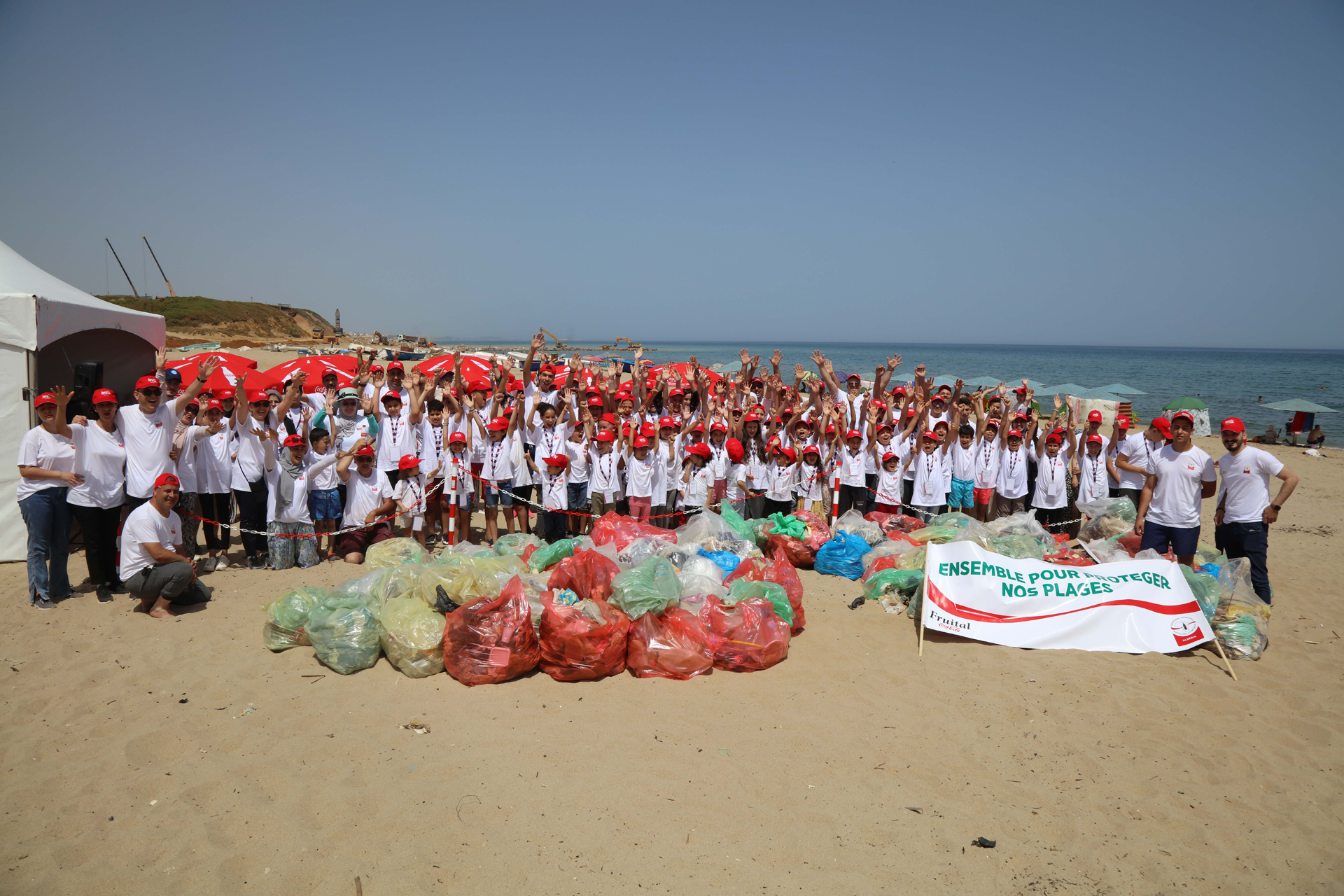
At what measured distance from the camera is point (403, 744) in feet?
12.6

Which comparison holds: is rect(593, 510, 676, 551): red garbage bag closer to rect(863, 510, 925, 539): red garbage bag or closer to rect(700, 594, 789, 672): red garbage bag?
rect(700, 594, 789, 672): red garbage bag

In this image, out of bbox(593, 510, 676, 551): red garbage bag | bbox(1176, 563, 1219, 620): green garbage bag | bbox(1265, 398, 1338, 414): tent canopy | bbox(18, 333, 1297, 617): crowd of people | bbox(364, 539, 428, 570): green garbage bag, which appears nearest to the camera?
bbox(1176, 563, 1219, 620): green garbage bag

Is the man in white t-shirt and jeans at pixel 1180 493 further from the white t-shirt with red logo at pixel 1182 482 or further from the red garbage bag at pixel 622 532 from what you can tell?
the red garbage bag at pixel 622 532

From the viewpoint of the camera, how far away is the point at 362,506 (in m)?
6.84

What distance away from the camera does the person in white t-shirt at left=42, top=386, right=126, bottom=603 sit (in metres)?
5.68

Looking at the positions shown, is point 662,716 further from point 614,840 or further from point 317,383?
point 317,383

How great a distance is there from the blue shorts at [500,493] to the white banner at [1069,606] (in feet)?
15.0

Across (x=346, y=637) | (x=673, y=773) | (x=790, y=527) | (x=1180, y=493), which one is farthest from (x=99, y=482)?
(x=1180, y=493)

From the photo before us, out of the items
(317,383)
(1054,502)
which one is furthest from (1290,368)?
(317,383)

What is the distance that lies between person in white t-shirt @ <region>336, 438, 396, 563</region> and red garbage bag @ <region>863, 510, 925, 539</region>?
5384 mm

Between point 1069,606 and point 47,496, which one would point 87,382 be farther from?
point 1069,606

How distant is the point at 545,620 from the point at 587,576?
506 mm

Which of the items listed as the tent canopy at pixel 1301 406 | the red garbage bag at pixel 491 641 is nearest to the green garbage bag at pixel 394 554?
the red garbage bag at pixel 491 641

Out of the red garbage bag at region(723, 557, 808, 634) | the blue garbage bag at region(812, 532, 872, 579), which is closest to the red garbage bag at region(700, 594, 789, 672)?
the red garbage bag at region(723, 557, 808, 634)
